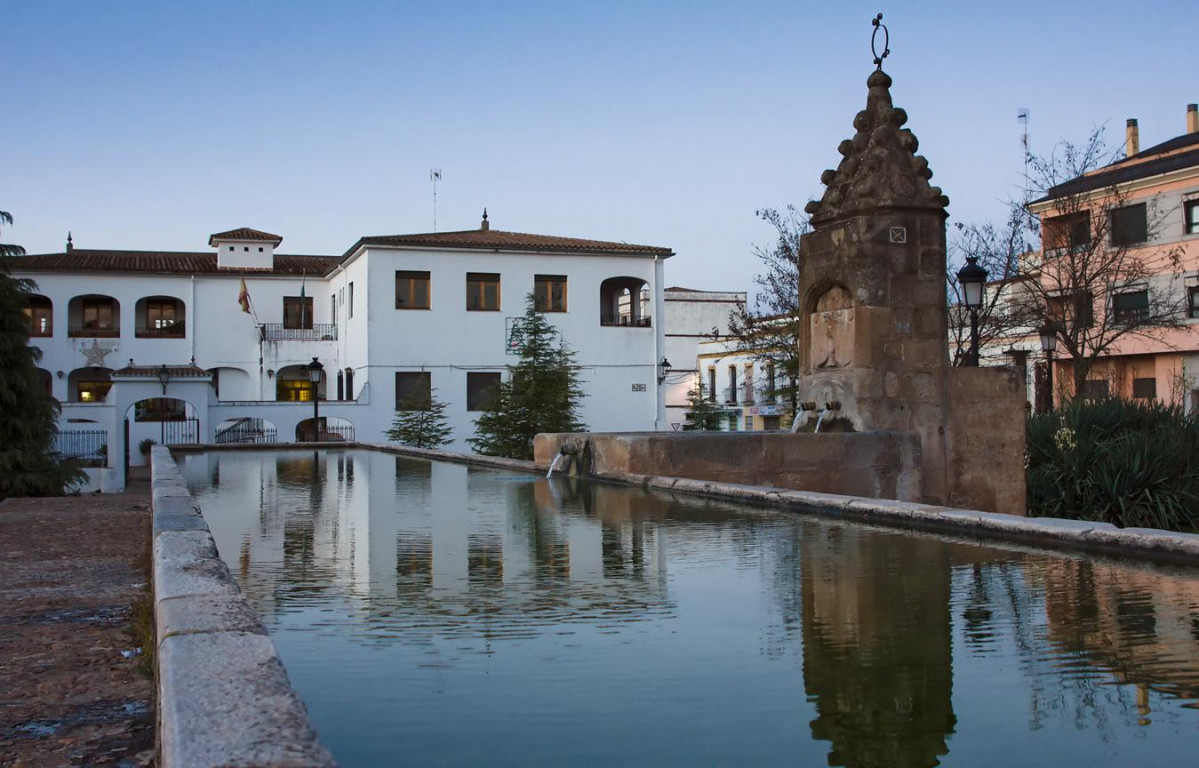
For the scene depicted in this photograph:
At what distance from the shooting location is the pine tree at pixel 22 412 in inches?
827

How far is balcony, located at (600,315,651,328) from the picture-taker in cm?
3991

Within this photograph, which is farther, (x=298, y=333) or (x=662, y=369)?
(x=298, y=333)

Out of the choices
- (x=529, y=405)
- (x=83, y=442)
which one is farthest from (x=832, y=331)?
(x=83, y=442)

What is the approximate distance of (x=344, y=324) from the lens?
134ft

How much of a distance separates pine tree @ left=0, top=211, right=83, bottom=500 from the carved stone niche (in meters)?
15.9

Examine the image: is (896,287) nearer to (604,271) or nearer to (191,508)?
(191,508)

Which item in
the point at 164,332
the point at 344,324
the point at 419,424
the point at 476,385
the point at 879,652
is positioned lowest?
the point at 879,652

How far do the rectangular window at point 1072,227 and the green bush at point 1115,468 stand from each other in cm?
1555

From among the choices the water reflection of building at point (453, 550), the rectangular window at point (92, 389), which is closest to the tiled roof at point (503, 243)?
the rectangular window at point (92, 389)

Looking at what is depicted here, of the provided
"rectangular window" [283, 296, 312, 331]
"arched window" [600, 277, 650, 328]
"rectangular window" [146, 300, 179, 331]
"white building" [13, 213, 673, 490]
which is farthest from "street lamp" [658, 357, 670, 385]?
"rectangular window" [146, 300, 179, 331]

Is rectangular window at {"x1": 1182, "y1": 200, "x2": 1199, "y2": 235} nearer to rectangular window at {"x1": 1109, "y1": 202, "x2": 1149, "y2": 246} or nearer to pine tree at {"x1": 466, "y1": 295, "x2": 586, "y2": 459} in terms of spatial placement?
rectangular window at {"x1": 1109, "y1": 202, "x2": 1149, "y2": 246}

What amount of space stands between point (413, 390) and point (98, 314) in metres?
15.0

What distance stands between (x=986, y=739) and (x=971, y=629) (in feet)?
3.79

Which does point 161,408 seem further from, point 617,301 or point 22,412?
point 22,412
